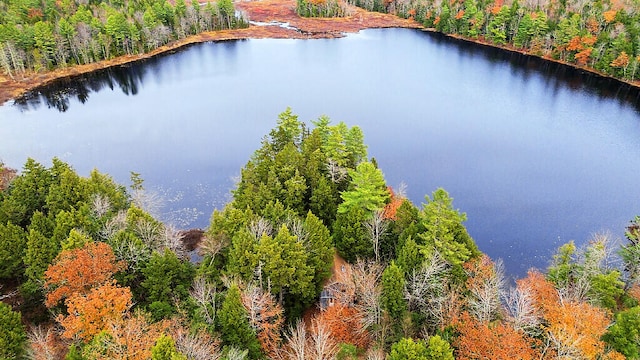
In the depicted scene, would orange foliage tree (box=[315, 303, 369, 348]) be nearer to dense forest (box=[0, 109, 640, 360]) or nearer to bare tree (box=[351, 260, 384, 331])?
dense forest (box=[0, 109, 640, 360])

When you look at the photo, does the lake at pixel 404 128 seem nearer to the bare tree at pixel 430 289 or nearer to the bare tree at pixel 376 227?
the bare tree at pixel 376 227

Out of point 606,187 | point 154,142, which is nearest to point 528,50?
point 606,187

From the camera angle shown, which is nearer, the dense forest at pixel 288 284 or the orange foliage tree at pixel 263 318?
the dense forest at pixel 288 284

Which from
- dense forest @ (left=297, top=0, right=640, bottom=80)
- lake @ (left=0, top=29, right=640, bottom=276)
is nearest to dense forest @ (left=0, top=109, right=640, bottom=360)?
lake @ (left=0, top=29, right=640, bottom=276)

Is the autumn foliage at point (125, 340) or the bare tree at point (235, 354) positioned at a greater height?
the autumn foliage at point (125, 340)

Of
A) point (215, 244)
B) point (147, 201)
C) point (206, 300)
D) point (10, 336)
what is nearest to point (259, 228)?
point (215, 244)

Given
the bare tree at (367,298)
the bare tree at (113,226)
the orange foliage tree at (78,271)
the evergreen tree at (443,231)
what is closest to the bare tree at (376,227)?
the bare tree at (367,298)
